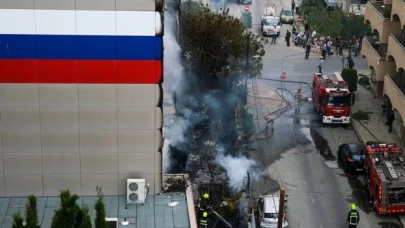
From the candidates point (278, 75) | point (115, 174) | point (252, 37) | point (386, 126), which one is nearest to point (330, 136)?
point (386, 126)

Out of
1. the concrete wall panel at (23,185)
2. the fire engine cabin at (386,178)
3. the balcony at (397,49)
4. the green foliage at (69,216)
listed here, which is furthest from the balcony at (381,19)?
the green foliage at (69,216)

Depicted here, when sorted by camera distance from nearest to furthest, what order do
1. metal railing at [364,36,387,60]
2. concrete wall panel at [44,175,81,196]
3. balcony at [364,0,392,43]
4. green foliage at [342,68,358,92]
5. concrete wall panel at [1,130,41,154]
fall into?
concrete wall panel at [1,130,41,154]
concrete wall panel at [44,175,81,196]
balcony at [364,0,392,43]
metal railing at [364,36,387,60]
green foliage at [342,68,358,92]

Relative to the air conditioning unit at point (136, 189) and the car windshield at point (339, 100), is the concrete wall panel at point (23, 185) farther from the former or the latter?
the car windshield at point (339, 100)

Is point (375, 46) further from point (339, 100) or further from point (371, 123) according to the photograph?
point (339, 100)

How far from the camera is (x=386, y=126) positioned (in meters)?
38.9

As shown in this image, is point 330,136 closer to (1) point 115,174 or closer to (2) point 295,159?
(2) point 295,159

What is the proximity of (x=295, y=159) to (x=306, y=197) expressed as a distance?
398 centimetres

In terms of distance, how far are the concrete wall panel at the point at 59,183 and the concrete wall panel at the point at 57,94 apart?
1.96m

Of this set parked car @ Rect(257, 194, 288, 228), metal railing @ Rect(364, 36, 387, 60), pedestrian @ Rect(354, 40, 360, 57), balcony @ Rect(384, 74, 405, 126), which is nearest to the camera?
parked car @ Rect(257, 194, 288, 228)

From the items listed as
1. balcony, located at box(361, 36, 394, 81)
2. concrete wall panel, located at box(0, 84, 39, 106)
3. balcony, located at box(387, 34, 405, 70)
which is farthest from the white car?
concrete wall panel, located at box(0, 84, 39, 106)

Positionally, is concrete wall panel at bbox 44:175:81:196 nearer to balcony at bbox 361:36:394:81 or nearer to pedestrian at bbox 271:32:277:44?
balcony at bbox 361:36:394:81

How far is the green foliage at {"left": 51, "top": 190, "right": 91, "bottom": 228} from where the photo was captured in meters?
13.8

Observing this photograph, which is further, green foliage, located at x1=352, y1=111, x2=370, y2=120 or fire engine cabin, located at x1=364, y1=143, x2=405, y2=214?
green foliage, located at x1=352, y1=111, x2=370, y2=120

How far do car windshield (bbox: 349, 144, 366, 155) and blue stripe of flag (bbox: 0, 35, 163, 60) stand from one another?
16.0 metres
